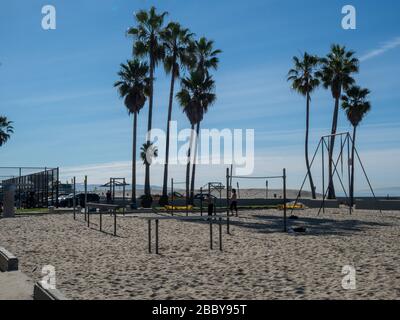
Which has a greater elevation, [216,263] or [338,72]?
[338,72]

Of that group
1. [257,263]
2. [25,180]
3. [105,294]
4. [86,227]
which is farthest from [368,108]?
[105,294]

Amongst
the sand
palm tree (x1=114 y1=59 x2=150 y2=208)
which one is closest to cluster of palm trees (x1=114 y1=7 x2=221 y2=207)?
palm tree (x1=114 y1=59 x2=150 y2=208)

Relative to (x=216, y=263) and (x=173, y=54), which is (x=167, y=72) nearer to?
(x=173, y=54)

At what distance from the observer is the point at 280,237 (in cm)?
1706

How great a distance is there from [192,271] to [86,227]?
40.4ft

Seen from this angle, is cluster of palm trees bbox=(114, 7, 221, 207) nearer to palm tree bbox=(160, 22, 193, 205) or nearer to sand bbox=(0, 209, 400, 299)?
palm tree bbox=(160, 22, 193, 205)

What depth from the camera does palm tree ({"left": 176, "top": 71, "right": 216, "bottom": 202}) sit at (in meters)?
46.1

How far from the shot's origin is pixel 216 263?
453 inches

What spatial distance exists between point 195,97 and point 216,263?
35.7 m

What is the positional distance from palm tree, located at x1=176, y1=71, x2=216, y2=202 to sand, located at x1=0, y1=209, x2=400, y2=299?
89.5 feet

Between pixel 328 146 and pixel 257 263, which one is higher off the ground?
pixel 328 146

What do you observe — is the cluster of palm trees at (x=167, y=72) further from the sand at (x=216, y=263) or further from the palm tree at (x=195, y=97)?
the sand at (x=216, y=263)

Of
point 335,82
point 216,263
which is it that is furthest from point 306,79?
point 216,263
